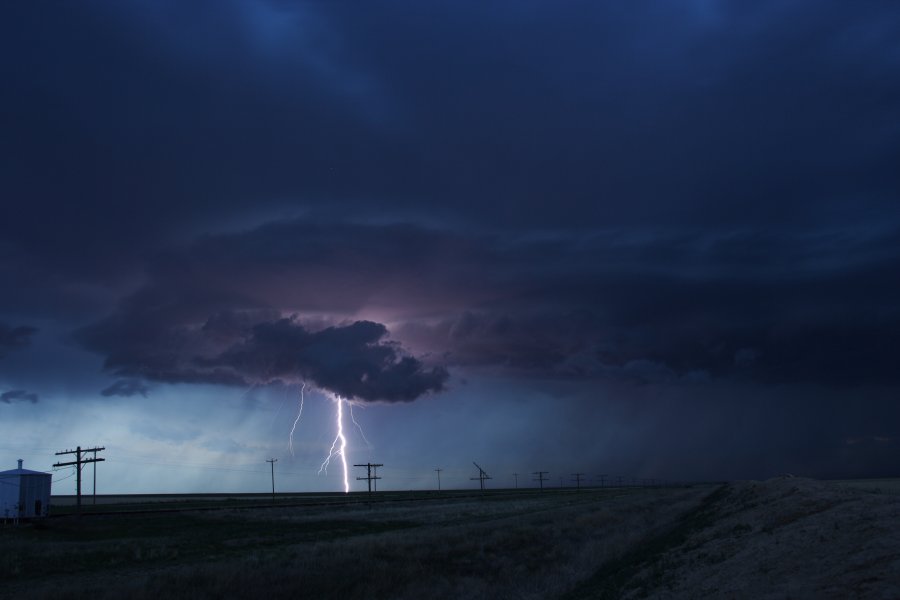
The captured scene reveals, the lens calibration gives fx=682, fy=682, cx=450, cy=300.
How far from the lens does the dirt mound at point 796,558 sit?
14328 mm

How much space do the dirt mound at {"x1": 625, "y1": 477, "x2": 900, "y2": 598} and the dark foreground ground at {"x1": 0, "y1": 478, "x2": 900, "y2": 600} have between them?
67mm

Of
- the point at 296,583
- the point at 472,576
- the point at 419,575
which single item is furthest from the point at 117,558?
the point at 472,576

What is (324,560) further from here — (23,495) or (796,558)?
(23,495)

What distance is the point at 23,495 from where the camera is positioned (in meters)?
66.2

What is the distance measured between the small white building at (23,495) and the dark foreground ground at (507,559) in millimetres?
10064

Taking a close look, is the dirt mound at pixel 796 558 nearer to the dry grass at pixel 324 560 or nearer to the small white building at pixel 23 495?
the dry grass at pixel 324 560

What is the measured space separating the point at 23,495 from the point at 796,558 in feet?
233

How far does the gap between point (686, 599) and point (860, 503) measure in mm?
10929

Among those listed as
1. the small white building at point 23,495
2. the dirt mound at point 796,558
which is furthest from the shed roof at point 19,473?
the dirt mound at point 796,558

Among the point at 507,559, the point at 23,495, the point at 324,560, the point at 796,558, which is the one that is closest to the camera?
the point at 796,558

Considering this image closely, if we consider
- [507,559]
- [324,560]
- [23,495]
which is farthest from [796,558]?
[23,495]

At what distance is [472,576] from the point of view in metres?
33.8

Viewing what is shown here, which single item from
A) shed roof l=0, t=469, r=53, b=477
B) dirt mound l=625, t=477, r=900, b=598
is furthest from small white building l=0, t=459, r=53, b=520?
dirt mound l=625, t=477, r=900, b=598

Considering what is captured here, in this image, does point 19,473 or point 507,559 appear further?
point 19,473
